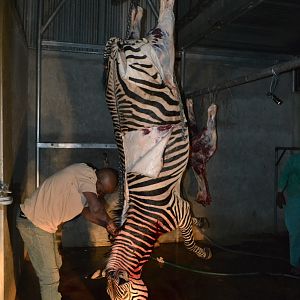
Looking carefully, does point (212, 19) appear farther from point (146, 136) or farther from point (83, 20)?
point (83, 20)

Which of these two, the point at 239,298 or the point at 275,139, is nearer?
the point at 239,298

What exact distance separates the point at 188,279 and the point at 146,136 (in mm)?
2240

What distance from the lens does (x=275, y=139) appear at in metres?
6.42

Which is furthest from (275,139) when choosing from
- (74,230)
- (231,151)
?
(74,230)

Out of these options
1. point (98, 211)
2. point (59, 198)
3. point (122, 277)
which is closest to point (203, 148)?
point (98, 211)

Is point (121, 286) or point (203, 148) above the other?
point (203, 148)

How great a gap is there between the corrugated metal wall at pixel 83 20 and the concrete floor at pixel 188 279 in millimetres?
3281

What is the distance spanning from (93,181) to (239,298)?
6.73 feet

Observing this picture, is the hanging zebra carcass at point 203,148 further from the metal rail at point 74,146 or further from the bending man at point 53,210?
the bending man at point 53,210

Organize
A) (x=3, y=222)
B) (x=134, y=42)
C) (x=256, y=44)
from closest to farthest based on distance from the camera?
(x=3, y=222)
(x=134, y=42)
(x=256, y=44)

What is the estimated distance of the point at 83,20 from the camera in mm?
5672

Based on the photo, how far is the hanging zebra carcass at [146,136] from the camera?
291 cm

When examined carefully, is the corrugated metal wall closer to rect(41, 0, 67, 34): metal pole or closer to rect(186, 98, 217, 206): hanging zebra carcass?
rect(41, 0, 67, 34): metal pole

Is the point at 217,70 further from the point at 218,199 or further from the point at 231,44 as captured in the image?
the point at 218,199
